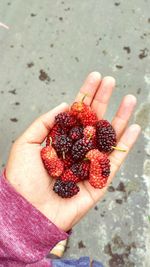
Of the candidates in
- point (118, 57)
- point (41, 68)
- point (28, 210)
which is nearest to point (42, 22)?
point (41, 68)

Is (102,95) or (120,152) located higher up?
(102,95)

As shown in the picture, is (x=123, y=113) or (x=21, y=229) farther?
(x=123, y=113)

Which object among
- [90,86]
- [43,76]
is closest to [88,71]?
[43,76]

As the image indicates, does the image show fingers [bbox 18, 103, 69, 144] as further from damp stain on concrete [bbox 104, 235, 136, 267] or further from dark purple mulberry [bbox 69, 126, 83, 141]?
damp stain on concrete [bbox 104, 235, 136, 267]

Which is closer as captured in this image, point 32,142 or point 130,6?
point 32,142

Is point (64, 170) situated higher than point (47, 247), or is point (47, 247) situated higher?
point (64, 170)

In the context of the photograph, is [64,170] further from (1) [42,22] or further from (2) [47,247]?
(1) [42,22]

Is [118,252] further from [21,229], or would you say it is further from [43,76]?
[43,76]
